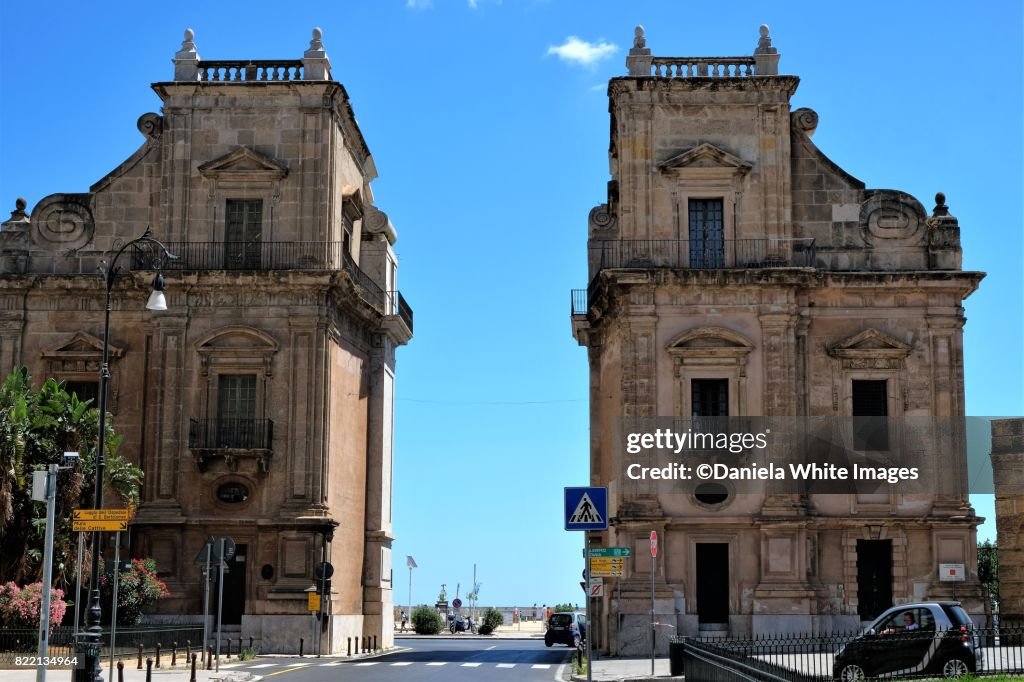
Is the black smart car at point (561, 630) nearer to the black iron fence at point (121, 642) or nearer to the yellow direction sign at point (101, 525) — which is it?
the black iron fence at point (121, 642)

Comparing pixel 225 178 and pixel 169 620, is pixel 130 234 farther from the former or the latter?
pixel 169 620

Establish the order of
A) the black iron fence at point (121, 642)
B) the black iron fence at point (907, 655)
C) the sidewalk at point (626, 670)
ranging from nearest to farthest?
the black iron fence at point (907, 655) < the sidewalk at point (626, 670) < the black iron fence at point (121, 642)

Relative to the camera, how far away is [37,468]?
111ft

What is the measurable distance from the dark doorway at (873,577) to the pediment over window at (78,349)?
2229 cm

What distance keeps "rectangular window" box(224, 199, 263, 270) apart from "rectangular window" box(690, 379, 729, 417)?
13.4m

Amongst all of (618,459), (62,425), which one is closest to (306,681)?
(62,425)

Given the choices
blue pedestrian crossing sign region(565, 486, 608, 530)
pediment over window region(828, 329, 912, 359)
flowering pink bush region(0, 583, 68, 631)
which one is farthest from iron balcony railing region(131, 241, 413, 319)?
blue pedestrian crossing sign region(565, 486, 608, 530)

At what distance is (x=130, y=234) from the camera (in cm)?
4266

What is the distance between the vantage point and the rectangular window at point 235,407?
134 ft

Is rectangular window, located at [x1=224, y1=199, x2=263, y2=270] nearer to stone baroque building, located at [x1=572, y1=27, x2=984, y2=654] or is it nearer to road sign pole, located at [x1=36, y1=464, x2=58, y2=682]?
stone baroque building, located at [x1=572, y1=27, x2=984, y2=654]

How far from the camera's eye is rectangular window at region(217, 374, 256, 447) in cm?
4088

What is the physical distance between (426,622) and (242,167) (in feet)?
109

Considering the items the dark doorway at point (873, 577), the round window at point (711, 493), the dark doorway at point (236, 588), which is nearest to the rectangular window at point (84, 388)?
the dark doorway at point (236, 588)

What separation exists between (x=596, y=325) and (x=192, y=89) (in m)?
14.5
